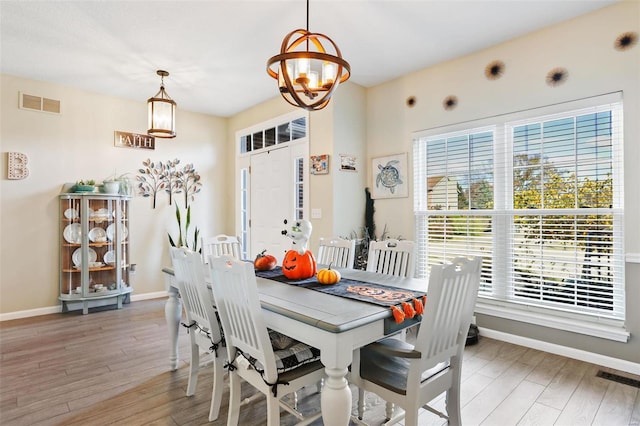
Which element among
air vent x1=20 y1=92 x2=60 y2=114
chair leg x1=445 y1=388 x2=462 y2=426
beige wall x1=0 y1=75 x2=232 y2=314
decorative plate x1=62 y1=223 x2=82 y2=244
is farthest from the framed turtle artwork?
air vent x1=20 y1=92 x2=60 y2=114

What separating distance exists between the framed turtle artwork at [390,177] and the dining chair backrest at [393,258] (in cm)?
136

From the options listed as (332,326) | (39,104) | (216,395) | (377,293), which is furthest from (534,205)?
(39,104)

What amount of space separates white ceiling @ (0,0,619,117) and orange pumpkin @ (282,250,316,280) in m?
1.85

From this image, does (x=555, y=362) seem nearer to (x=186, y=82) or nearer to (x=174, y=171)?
(x=186, y=82)

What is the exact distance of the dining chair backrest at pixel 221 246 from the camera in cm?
314

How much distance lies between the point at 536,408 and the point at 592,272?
4.23 feet

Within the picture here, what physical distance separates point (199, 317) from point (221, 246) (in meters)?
1.15

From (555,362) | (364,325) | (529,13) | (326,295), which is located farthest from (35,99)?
(555,362)

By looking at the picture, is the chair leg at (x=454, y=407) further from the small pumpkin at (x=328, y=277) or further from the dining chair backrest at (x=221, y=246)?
the dining chair backrest at (x=221, y=246)

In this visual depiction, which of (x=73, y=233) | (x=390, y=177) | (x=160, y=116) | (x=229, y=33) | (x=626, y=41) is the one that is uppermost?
(x=229, y=33)

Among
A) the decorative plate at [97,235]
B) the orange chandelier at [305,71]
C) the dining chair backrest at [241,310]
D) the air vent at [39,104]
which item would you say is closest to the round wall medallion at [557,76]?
the orange chandelier at [305,71]

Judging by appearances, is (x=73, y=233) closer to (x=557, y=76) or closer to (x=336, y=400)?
(x=336, y=400)

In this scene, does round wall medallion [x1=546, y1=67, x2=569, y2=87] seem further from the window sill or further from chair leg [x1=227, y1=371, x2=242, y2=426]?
chair leg [x1=227, y1=371, x2=242, y2=426]

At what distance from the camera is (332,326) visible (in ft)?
4.60
